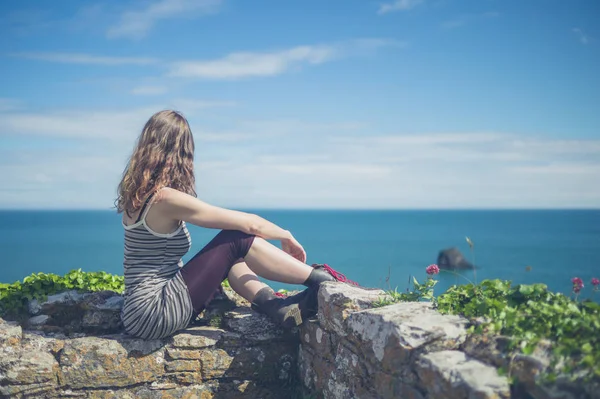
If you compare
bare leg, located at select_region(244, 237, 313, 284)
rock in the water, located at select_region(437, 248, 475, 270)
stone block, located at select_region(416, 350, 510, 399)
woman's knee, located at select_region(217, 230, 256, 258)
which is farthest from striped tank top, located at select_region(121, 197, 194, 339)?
rock in the water, located at select_region(437, 248, 475, 270)

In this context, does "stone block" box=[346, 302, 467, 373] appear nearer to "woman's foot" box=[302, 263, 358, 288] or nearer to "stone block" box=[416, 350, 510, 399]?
"stone block" box=[416, 350, 510, 399]

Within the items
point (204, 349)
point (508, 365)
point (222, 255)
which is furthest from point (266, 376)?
point (508, 365)

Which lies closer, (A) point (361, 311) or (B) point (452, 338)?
(B) point (452, 338)

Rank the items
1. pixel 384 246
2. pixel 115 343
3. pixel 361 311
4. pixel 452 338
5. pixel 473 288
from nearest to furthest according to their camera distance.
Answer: pixel 452 338 → pixel 473 288 → pixel 361 311 → pixel 115 343 → pixel 384 246

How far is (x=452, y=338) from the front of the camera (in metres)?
3.17

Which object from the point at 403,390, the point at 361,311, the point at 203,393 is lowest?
the point at 203,393

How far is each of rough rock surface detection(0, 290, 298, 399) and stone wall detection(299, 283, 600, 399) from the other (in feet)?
1.24

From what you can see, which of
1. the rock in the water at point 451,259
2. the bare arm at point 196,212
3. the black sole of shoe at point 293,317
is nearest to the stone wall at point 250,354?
the black sole of shoe at point 293,317

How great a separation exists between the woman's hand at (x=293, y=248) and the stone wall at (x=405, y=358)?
52 cm

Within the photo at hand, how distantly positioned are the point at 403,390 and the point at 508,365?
2.47ft

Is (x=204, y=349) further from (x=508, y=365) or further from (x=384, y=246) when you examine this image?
(x=384, y=246)

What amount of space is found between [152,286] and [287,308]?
115cm

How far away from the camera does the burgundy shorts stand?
4.60 m

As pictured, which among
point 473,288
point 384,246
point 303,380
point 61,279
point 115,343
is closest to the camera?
point 473,288
